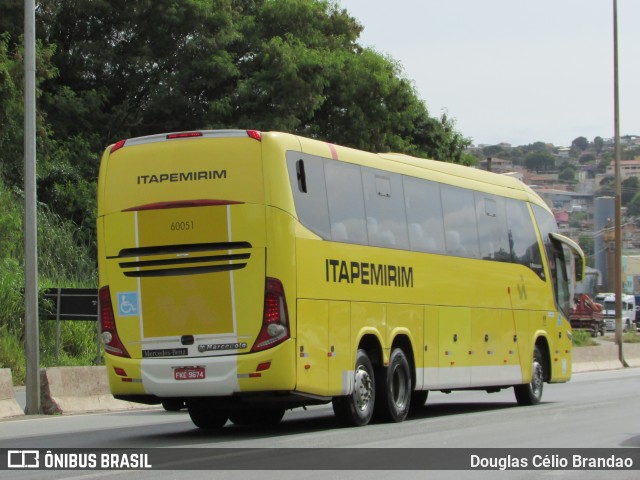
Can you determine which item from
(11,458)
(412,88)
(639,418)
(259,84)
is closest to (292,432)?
(11,458)

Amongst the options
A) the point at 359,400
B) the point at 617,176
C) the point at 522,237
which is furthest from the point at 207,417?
the point at 617,176

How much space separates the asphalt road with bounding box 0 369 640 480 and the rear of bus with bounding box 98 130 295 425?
0.78 metres

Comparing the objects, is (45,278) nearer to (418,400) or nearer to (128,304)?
(418,400)

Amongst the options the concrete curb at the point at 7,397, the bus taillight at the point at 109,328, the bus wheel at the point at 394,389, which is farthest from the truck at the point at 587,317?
the bus taillight at the point at 109,328

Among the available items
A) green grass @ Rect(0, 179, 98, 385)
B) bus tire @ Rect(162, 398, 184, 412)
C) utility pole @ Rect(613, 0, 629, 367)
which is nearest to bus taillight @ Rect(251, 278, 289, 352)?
bus tire @ Rect(162, 398, 184, 412)

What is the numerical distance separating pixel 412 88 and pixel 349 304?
1140 inches

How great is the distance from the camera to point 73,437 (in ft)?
47.8

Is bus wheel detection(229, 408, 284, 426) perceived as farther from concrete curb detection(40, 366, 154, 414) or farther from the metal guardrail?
the metal guardrail

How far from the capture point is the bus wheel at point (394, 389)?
16.3 metres

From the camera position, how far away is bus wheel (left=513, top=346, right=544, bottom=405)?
21281 millimetres

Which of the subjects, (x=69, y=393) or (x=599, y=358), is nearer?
(x=69, y=393)

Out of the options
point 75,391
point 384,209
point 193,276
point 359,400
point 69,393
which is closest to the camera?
point 193,276

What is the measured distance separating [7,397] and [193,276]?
5.19 m

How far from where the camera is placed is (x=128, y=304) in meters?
14.6
